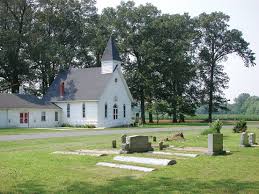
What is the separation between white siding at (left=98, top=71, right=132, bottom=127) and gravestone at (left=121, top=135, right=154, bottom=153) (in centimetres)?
3549

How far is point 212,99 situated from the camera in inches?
3103

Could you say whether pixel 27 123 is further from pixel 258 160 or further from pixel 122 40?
pixel 258 160

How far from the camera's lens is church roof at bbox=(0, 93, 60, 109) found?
54.6 meters

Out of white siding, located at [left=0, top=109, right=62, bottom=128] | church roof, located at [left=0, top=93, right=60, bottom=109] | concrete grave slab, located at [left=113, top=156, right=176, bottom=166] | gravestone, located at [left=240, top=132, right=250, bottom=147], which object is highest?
church roof, located at [left=0, top=93, right=60, bottom=109]

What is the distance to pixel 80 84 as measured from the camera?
197 feet

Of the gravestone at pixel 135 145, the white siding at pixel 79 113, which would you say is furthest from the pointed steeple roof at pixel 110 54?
the gravestone at pixel 135 145

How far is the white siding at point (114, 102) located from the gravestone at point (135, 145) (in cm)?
3549

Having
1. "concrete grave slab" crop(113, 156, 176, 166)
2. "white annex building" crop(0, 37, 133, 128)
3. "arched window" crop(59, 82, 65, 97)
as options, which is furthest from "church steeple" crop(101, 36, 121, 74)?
"concrete grave slab" crop(113, 156, 176, 166)

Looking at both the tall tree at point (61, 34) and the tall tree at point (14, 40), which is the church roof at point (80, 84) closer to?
the tall tree at point (61, 34)

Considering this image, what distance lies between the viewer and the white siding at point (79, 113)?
5666 centimetres

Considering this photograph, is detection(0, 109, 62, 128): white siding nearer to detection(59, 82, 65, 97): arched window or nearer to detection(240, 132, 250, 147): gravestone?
detection(59, 82, 65, 97): arched window

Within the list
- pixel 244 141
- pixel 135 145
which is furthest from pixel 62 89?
pixel 135 145

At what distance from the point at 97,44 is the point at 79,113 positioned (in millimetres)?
16830

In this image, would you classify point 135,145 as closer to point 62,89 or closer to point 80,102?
point 80,102
